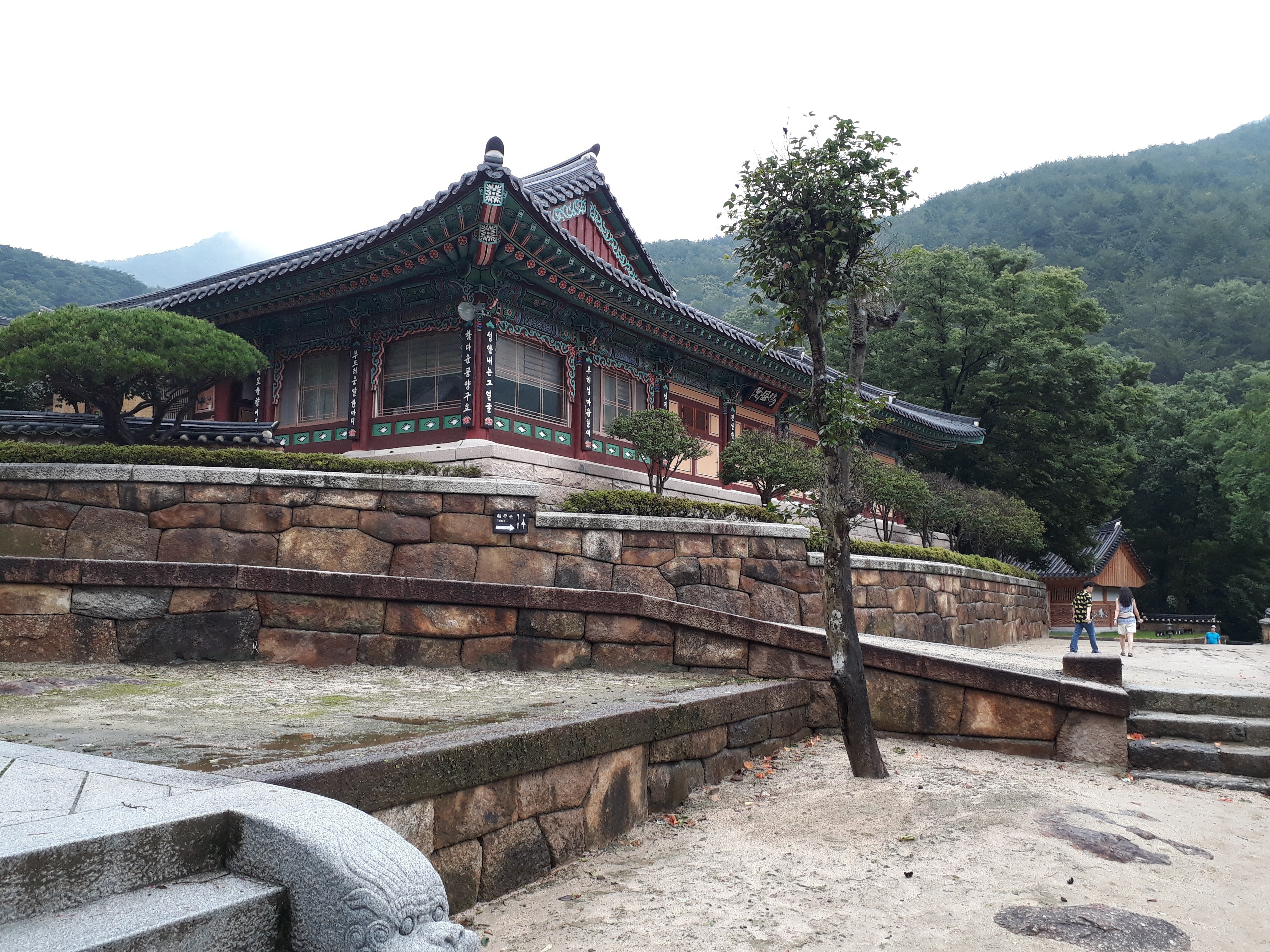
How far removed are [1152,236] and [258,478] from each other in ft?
254

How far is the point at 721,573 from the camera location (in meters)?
10.2

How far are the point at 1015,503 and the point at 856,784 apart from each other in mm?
17789

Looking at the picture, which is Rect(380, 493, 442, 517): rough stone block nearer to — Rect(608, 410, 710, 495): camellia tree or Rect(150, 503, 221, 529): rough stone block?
Rect(150, 503, 221, 529): rough stone block

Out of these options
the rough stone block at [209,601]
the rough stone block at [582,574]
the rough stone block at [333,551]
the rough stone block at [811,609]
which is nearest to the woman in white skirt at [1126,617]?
the rough stone block at [811,609]

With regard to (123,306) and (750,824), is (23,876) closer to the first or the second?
(750,824)

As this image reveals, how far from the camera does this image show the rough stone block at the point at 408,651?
780cm

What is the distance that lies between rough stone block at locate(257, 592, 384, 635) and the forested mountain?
151 feet

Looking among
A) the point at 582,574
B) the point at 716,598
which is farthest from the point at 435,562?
the point at 716,598

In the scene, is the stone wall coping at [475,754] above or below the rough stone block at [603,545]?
below

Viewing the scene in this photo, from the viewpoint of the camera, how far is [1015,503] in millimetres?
21797

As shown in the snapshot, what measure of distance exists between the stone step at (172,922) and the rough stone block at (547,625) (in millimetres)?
5647

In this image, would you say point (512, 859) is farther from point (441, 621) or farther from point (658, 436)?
point (658, 436)

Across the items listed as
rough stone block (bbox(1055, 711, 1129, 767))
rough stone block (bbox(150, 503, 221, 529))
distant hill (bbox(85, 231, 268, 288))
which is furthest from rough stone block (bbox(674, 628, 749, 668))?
distant hill (bbox(85, 231, 268, 288))

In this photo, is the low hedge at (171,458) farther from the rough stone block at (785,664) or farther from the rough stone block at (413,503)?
the rough stone block at (785,664)
